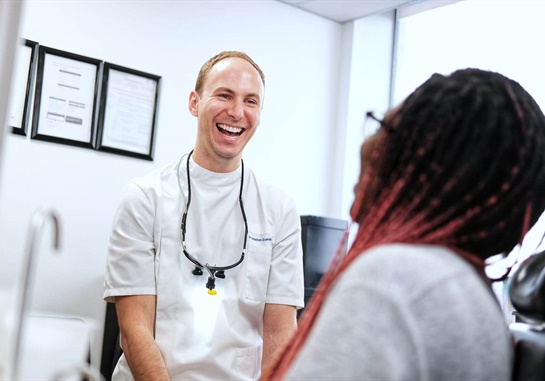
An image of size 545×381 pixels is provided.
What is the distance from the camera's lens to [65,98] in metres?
2.72

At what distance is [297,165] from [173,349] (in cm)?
175

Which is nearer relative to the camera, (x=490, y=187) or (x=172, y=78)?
(x=490, y=187)

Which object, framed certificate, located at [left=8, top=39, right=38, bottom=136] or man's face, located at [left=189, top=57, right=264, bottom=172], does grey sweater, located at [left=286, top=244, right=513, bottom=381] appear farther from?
framed certificate, located at [left=8, top=39, right=38, bottom=136]

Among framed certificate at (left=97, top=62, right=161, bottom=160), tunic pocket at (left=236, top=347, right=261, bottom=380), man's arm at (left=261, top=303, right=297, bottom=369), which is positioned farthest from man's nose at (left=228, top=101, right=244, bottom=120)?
framed certificate at (left=97, top=62, right=161, bottom=160)

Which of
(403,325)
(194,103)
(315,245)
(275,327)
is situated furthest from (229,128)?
(403,325)

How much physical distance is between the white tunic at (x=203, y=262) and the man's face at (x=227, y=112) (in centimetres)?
5

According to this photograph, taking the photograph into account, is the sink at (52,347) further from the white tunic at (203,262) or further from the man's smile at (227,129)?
the man's smile at (227,129)

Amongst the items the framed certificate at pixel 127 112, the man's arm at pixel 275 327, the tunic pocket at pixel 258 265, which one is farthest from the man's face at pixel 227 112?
the framed certificate at pixel 127 112

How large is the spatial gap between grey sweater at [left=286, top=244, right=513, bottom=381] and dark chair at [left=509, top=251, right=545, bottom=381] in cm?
9

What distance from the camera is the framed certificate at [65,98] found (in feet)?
8.72

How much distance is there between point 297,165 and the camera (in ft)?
11.4

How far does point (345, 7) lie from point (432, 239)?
281cm

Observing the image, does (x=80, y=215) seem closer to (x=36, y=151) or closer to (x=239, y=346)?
(x=36, y=151)

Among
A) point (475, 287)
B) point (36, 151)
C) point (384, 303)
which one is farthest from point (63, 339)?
point (36, 151)
